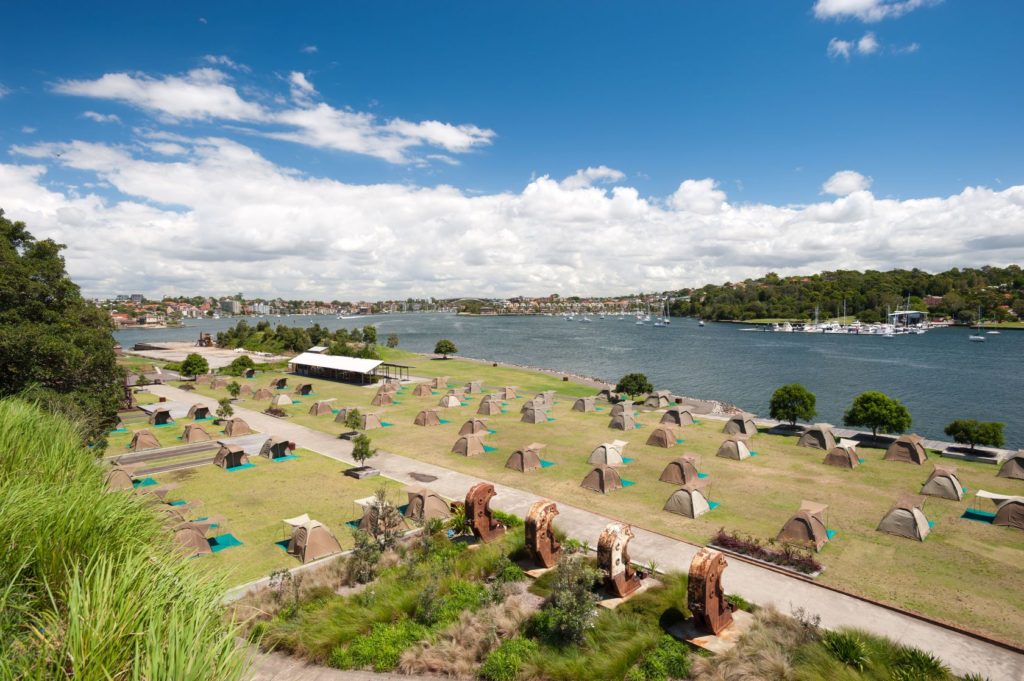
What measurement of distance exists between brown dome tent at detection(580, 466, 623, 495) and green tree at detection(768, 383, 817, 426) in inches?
820

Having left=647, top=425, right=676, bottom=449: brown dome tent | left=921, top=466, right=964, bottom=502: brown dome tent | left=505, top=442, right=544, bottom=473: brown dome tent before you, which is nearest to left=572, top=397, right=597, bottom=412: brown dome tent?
left=647, top=425, right=676, bottom=449: brown dome tent

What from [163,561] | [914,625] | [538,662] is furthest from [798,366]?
[163,561]

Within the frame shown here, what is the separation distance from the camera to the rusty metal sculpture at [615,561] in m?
16.4

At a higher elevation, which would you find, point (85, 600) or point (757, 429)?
point (85, 600)

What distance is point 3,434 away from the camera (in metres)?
9.84

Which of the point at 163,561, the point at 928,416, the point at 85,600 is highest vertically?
the point at 85,600

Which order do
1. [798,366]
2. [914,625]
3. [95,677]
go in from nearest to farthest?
[95,677] → [914,625] → [798,366]

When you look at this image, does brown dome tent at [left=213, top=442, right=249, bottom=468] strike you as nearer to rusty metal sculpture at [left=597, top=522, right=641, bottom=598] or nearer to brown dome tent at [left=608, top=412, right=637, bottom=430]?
rusty metal sculpture at [left=597, top=522, right=641, bottom=598]

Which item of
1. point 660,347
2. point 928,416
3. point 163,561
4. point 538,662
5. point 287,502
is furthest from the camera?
point 660,347

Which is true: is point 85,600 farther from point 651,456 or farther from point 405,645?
point 651,456

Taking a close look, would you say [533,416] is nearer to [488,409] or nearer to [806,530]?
[488,409]

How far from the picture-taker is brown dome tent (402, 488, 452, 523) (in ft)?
77.7

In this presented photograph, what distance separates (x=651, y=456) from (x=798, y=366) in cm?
7286

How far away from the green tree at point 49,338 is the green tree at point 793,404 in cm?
4695
